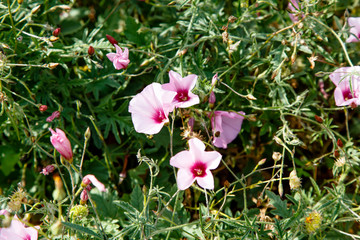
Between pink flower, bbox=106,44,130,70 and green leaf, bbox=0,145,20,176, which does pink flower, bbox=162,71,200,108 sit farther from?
green leaf, bbox=0,145,20,176

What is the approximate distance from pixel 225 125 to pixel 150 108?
1.12 ft

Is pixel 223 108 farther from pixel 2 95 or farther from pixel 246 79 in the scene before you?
pixel 2 95

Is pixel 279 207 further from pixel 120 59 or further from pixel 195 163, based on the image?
pixel 120 59

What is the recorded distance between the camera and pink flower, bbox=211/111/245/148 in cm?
143

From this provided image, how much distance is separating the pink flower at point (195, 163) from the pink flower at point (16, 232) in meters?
0.48

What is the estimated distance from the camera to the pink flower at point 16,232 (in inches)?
47.0

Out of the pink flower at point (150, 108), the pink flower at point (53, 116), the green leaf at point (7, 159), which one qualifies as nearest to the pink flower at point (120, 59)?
the pink flower at point (150, 108)

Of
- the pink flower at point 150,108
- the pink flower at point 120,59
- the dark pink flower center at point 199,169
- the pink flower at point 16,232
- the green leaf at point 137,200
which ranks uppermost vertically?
the pink flower at point 120,59

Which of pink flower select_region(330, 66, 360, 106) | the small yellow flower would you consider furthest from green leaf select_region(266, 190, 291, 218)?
pink flower select_region(330, 66, 360, 106)

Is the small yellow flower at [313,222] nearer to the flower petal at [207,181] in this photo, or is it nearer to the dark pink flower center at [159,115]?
the flower petal at [207,181]

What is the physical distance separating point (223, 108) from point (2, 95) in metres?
0.80

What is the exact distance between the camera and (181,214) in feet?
4.66

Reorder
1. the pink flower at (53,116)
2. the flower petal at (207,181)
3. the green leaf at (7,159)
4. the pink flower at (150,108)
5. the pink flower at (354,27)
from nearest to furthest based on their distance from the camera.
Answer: the flower petal at (207,181) < the pink flower at (150,108) < the pink flower at (53,116) < the pink flower at (354,27) < the green leaf at (7,159)

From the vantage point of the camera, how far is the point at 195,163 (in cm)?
122
